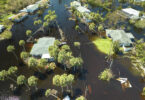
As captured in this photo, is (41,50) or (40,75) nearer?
(40,75)

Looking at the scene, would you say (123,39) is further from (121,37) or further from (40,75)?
(40,75)

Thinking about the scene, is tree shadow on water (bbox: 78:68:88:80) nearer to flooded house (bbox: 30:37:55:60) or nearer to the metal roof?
flooded house (bbox: 30:37:55:60)

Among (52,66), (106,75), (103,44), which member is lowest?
(52,66)

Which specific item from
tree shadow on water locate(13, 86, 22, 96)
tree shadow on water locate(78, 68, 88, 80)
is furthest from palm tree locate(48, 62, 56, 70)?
tree shadow on water locate(13, 86, 22, 96)

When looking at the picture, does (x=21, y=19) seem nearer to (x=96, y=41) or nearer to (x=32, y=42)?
(x=32, y=42)

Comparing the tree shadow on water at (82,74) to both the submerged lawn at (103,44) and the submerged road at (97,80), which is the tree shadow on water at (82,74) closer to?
the submerged road at (97,80)

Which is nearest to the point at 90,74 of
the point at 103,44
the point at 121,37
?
the point at 103,44

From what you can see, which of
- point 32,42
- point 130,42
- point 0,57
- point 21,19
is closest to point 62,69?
point 32,42

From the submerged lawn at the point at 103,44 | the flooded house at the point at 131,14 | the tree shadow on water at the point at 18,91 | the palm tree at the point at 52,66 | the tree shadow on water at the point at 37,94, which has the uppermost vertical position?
the flooded house at the point at 131,14

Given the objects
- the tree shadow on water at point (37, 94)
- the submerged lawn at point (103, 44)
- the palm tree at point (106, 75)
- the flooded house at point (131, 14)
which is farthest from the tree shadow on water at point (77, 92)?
the flooded house at point (131, 14)
